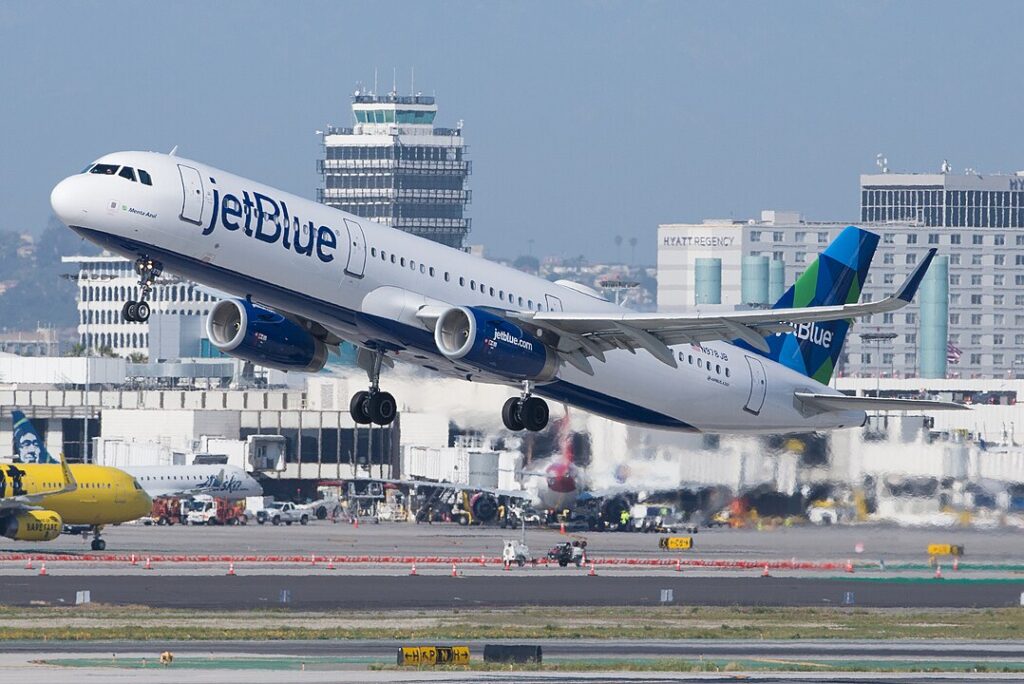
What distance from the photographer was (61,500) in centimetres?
9138

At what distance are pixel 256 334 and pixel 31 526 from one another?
39.1 meters

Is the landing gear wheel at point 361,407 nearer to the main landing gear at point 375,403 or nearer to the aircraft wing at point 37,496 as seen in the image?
Answer: the main landing gear at point 375,403

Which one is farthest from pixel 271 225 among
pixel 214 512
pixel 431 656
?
pixel 214 512

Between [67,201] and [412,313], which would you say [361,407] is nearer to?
[412,313]

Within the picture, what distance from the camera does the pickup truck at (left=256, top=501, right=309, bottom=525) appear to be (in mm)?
121750

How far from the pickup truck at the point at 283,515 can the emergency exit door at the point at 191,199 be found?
3018 inches

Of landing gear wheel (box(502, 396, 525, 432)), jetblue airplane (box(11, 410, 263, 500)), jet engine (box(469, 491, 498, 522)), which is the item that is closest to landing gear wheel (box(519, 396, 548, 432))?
landing gear wheel (box(502, 396, 525, 432))

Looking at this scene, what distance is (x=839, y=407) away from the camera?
60.6m

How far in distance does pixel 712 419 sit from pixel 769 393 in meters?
2.16

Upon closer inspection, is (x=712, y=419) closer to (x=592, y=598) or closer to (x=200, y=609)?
(x=592, y=598)

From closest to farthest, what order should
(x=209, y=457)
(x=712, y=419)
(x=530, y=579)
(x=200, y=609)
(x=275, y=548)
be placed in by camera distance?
(x=712, y=419) < (x=200, y=609) < (x=530, y=579) < (x=275, y=548) < (x=209, y=457)

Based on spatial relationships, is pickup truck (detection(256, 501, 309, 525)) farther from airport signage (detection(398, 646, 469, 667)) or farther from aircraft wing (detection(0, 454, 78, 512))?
airport signage (detection(398, 646, 469, 667))

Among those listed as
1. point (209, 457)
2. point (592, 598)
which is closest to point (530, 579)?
point (592, 598)

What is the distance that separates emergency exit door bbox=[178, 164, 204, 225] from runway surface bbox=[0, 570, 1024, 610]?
859 inches
